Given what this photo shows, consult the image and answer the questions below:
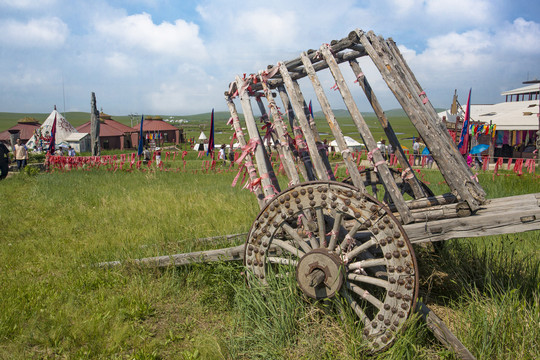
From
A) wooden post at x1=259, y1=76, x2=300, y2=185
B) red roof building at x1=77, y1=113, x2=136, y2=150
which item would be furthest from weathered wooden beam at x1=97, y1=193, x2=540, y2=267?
red roof building at x1=77, y1=113, x2=136, y2=150

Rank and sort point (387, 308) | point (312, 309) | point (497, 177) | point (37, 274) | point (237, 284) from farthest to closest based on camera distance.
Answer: point (497, 177)
point (37, 274)
point (237, 284)
point (312, 309)
point (387, 308)

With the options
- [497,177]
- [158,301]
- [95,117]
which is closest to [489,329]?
[158,301]

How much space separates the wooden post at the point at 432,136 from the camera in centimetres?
289

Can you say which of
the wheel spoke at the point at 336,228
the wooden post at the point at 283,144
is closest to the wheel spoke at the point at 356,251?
the wheel spoke at the point at 336,228

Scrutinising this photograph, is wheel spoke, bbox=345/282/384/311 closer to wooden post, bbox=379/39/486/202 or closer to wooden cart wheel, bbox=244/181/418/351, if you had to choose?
wooden cart wheel, bbox=244/181/418/351

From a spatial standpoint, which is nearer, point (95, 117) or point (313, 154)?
point (313, 154)

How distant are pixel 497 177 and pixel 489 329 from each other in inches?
330

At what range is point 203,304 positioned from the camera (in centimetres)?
387

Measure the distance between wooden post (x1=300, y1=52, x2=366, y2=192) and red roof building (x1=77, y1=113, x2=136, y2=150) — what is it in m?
38.6

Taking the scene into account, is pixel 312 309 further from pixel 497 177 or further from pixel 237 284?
pixel 497 177

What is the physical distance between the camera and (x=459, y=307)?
3.33 m

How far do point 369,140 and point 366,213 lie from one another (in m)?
0.63

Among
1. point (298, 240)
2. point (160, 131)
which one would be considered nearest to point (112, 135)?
point (160, 131)

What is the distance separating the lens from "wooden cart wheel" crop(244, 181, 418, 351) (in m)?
2.62
